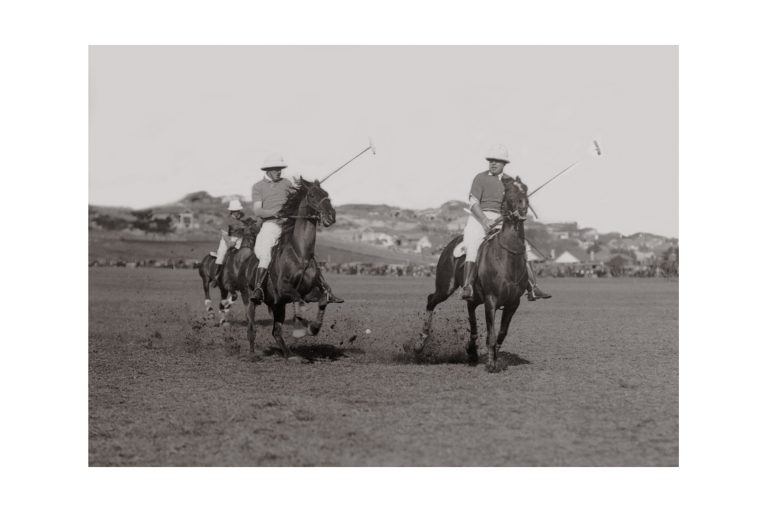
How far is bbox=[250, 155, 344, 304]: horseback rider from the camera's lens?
13852mm

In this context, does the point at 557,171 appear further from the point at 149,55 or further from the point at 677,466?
the point at 149,55

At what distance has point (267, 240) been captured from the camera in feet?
45.6

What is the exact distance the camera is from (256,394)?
11.3 m

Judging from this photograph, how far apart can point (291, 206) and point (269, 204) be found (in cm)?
50

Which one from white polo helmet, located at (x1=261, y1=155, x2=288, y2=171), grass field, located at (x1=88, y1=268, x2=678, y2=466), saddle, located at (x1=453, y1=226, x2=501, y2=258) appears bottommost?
grass field, located at (x1=88, y1=268, x2=678, y2=466)

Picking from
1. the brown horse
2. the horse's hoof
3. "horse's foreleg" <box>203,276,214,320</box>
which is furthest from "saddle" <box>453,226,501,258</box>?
"horse's foreleg" <box>203,276,214,320</box>

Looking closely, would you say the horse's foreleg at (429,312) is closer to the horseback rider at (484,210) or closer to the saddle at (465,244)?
the saddle at (465,244)

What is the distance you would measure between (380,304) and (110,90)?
14712mm

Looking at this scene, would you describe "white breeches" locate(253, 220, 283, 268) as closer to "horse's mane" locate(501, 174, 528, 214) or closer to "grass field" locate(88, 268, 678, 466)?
"grass field" locate(88, 268, 678, 466)

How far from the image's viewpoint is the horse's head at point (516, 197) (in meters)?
11.8

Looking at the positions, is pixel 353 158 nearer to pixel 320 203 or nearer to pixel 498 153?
pixel 320 203

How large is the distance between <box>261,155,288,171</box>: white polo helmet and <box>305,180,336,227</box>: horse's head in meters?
0.90

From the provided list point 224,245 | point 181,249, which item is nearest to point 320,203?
point 224,245

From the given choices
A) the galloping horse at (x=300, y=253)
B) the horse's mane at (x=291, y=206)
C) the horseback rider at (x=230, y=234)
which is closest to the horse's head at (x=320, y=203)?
the galloping horse at (x=300, y=253)
